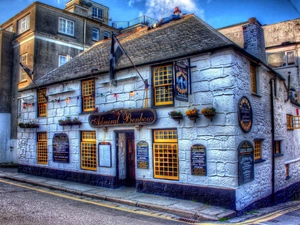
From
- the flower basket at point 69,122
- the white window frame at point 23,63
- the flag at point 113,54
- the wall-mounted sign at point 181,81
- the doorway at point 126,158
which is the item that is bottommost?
the doorway at point 126,158

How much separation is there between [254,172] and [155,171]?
3768mm

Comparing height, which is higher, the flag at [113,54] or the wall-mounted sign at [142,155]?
the flag at [113,54]

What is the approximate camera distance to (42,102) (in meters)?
16.5

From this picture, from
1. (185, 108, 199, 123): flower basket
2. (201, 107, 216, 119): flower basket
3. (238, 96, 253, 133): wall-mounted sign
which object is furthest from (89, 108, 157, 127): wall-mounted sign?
(238, 96, 253, 133): wall-mounted sign

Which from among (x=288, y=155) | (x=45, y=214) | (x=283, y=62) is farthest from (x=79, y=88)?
(x=283, y=62)

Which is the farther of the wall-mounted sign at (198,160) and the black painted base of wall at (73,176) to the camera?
the black painted base of wall at (73,176)

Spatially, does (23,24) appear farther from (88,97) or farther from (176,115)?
(176,115)

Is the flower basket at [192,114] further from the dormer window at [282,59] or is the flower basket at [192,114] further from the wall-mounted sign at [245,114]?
the dormer window at [282,59]

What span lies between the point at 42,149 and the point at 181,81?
33.8ft

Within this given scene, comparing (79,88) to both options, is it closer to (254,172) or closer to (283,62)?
(254,172)

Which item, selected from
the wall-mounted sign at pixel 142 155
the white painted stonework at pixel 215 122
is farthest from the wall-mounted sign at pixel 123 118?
the wall-mounted sign at pixel 142 155

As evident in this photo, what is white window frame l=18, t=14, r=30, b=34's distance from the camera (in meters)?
24.0

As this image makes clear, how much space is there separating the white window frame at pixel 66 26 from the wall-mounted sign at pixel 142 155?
17.4 m

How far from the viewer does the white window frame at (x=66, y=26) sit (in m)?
24.9
